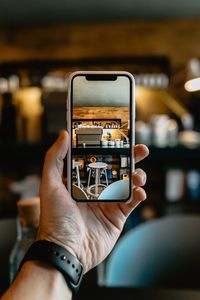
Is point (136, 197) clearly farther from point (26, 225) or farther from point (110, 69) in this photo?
point (110, 69)

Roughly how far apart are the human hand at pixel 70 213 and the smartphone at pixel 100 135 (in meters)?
0.02

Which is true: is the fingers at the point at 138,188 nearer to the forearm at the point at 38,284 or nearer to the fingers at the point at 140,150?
the fingers at the point at 140,150

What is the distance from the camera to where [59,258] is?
2.33ft

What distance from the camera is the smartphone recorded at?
28.2 inches

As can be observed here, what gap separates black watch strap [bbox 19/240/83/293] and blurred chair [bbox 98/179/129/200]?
0.11 m

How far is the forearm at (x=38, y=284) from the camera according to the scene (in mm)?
687

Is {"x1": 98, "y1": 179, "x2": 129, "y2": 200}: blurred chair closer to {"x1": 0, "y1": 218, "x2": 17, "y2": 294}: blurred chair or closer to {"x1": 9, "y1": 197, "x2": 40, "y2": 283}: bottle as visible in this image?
{"x1": 9, "y1": 197, "x2": 40, "y2": 283}: bottle

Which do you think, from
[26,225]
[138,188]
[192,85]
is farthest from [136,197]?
[192,85]

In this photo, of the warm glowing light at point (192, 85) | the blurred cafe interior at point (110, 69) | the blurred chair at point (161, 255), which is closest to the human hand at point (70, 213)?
the blurred chair at point (161, 255)

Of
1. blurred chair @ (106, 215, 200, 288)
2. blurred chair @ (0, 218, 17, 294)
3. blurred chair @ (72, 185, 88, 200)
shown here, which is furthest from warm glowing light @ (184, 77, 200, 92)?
blurred chair @ (72, 185, 88, 200)

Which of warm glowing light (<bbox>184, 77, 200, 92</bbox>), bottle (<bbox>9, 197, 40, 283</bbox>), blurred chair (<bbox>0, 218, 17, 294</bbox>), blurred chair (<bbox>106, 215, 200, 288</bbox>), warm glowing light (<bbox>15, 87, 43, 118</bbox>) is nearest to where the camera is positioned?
bottle (<bbox>9, 197, 40, 283</bbox>)

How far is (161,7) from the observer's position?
133 inches

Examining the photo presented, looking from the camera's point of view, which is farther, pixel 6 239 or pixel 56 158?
pixel 6 239

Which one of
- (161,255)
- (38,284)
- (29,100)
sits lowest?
(161,255)
